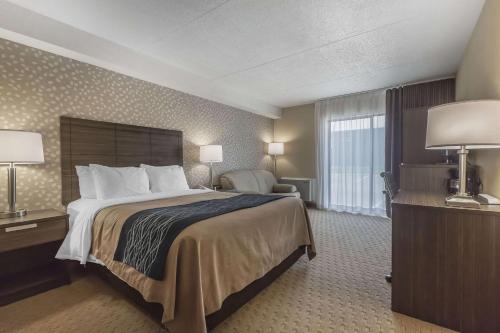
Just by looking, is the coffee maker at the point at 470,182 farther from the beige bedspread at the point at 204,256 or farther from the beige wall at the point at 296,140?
the beige wall at the point at 296,140

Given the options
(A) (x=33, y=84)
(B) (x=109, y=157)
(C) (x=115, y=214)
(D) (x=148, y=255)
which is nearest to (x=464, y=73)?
(D) (x=148, y=255)

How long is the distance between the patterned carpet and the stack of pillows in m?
0.87

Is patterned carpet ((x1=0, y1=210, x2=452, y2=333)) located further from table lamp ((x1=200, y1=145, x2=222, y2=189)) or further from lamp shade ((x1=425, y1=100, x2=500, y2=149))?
table lamp ((x1=200, y1=145, x2=222, y2=189))

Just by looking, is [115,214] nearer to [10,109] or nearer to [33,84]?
[10,109]

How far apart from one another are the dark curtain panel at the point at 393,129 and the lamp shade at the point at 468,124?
2984 millimetres

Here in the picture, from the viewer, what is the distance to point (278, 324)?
1.66 meters

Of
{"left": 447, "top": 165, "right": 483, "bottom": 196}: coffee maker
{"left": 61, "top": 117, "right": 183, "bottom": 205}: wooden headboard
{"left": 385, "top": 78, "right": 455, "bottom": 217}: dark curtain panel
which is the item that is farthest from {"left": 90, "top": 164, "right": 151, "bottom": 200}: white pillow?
{"left": 385, "top": 78, "right": 455, "bottom": 217}: dark curtain panel

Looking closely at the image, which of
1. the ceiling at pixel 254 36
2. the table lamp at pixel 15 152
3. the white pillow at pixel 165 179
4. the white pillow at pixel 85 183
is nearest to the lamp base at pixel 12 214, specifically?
the table lamp at pixel 15 152

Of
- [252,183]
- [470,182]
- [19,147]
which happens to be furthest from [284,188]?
[19,147]

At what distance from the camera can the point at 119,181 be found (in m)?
2.62

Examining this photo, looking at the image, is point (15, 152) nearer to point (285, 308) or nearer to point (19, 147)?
point (19, 147)

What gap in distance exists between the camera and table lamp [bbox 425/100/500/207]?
1.42 metres

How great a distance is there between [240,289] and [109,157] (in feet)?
7.48

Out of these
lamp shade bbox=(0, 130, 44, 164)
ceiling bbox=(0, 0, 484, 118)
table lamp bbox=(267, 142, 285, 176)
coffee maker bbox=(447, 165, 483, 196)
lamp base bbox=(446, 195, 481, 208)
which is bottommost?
lamp base bbox=(446, 195, 481, 208)
